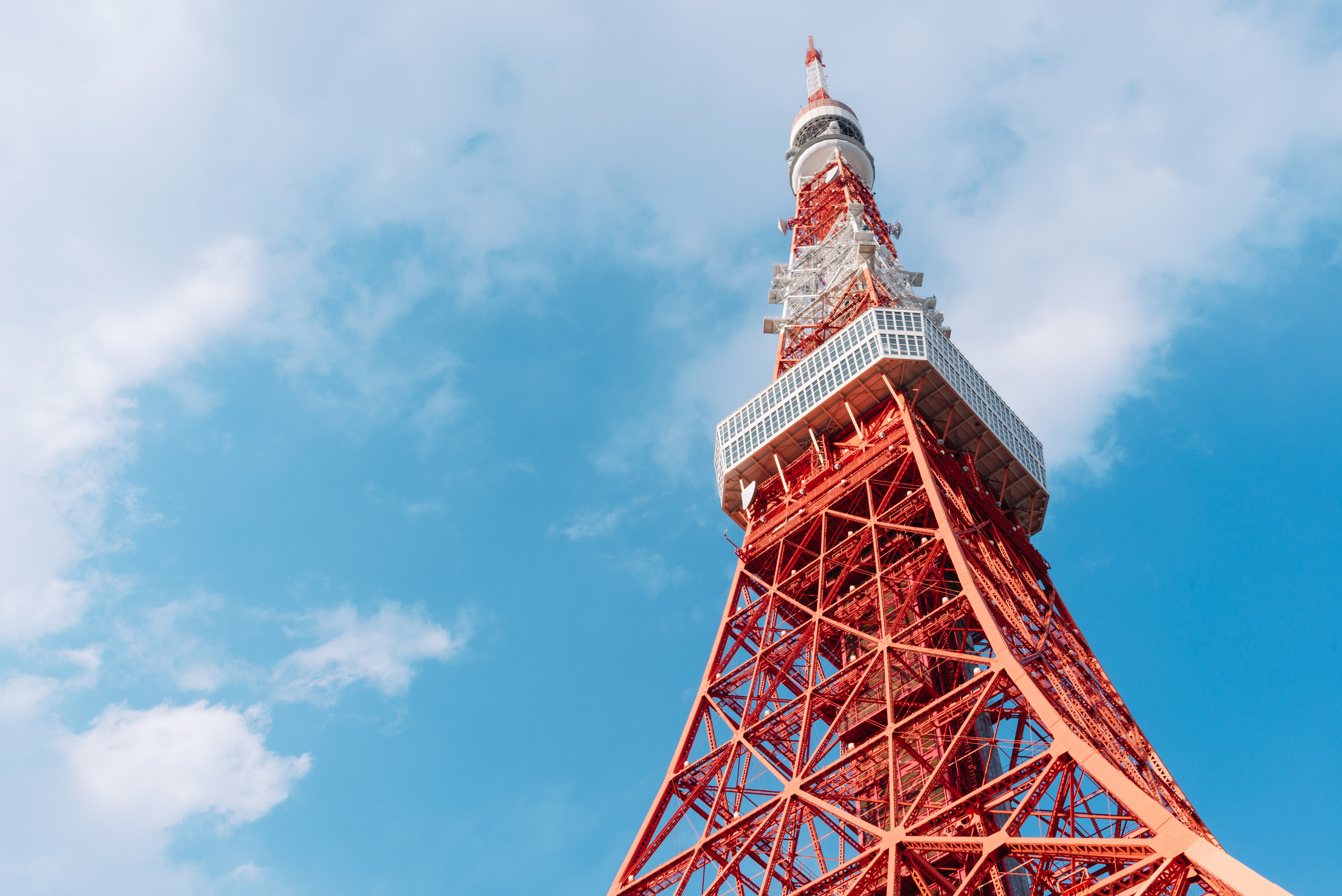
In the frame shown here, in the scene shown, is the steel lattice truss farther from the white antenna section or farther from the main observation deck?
the white antenna section

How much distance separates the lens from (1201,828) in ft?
88.9

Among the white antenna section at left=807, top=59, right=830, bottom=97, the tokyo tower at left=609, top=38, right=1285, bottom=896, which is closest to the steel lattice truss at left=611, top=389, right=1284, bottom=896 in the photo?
the tokyo tower at left=609, top=38, right=1285, bottom=896

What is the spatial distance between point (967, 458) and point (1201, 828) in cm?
1781

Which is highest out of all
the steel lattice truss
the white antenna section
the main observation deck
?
the white antenna section

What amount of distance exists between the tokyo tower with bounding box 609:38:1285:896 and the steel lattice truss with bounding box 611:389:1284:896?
0.07 metres

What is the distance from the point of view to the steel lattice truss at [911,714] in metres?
24.8

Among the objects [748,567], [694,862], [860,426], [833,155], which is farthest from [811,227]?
[694,862]

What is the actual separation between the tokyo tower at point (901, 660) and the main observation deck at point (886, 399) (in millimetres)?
89

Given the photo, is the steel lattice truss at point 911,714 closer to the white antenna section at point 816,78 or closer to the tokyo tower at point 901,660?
the tokyo tower at point 901,660

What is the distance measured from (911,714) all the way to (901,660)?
4580 mm

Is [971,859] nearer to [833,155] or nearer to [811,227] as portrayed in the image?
[811,227]

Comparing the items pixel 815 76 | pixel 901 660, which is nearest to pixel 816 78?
pixel 815 76

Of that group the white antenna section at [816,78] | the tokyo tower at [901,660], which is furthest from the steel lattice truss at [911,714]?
the white antenna section at [816,78]

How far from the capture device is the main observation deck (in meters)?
42.1
